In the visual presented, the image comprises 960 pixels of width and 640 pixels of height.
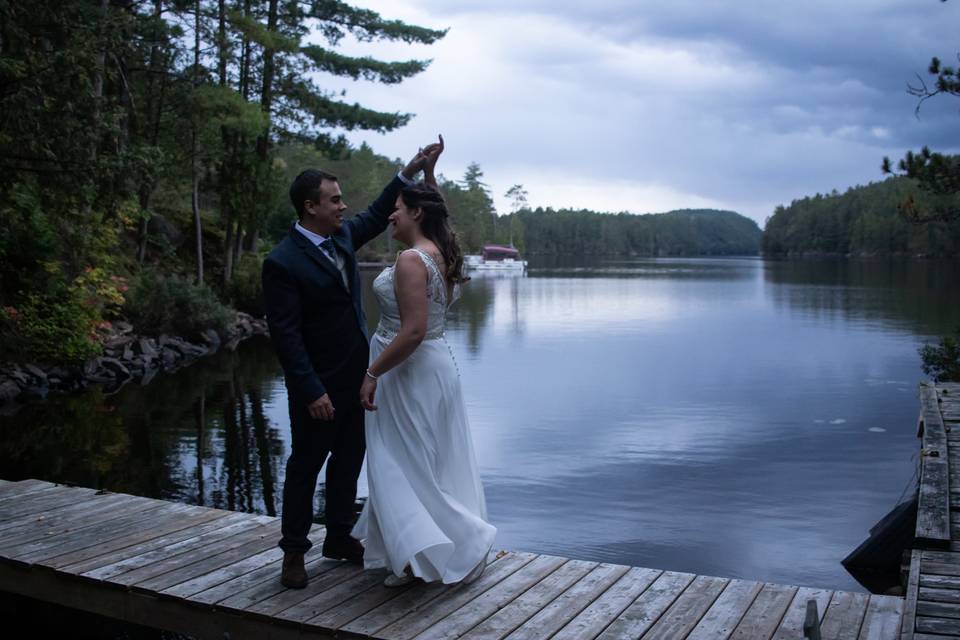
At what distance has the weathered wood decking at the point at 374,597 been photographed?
446cm

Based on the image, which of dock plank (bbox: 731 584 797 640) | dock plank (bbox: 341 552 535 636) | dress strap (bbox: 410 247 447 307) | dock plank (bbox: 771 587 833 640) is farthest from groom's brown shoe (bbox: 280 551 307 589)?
dock plank (bbox: 771 587 833 640)

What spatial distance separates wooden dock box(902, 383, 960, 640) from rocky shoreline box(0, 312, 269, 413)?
13.1 meters

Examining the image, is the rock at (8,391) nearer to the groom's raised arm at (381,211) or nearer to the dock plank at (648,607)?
the groom's raised arm at (381,211)

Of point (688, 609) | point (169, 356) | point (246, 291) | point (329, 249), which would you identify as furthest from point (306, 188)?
point (246, 291)

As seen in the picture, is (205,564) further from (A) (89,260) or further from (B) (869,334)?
(B) (869,334)

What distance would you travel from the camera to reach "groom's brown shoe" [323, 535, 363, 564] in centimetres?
526

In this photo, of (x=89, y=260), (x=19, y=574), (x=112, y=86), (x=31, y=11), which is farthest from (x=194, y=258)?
(x=19, y=574)

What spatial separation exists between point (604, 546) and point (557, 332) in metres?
21.7

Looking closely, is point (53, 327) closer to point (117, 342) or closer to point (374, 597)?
point (117, 342)

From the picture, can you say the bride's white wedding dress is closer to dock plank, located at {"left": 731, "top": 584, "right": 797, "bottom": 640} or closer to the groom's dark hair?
the groom's dark hair

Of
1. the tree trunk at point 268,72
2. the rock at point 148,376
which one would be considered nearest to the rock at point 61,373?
the rock at point 148,376

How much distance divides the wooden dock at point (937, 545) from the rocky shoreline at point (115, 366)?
1307 cm

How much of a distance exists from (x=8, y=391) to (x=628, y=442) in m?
10.3

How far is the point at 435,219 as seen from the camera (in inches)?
189
